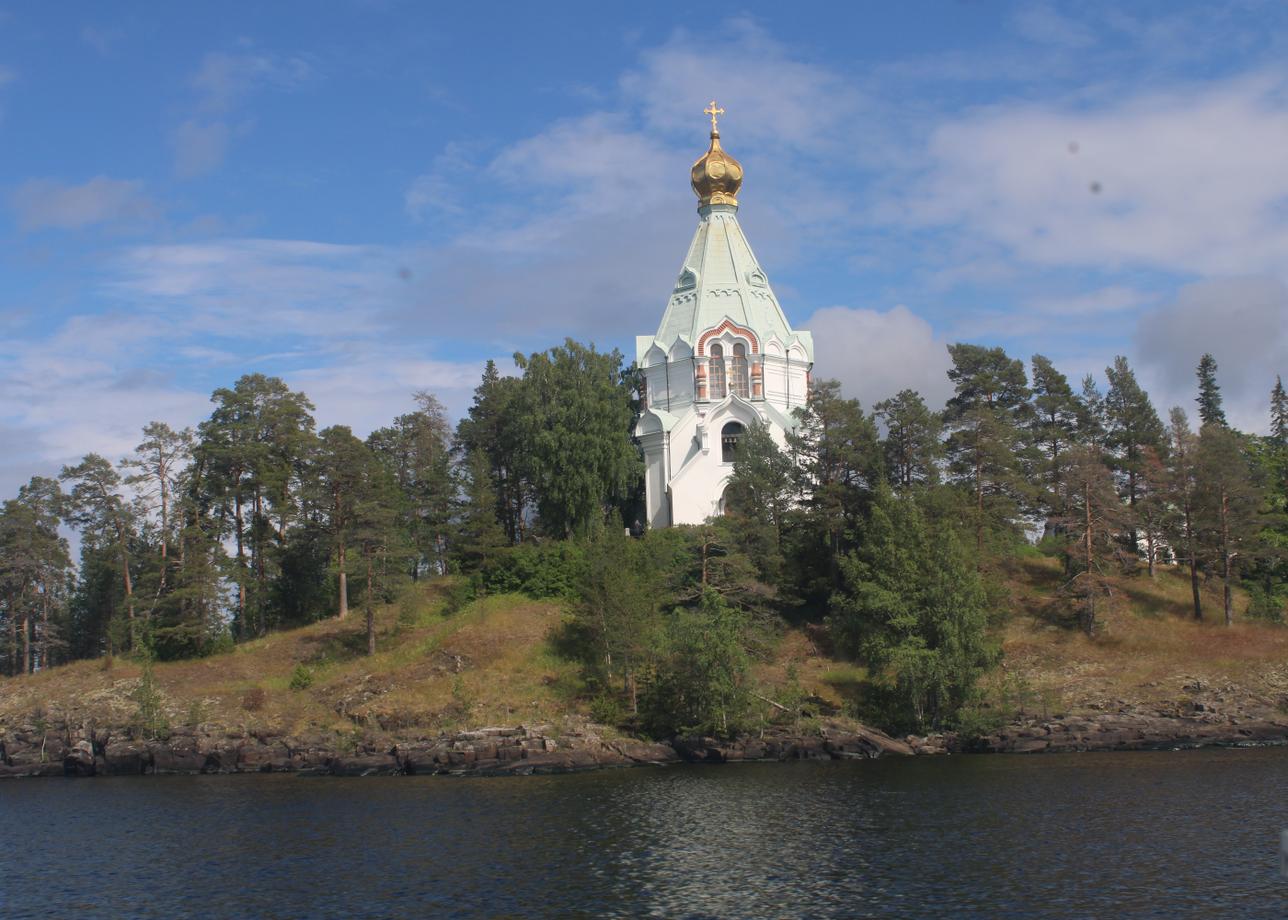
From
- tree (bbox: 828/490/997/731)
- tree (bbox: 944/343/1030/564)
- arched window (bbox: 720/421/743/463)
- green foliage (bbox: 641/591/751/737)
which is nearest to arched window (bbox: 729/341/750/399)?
arched window (bbox: 720/421/743/463)

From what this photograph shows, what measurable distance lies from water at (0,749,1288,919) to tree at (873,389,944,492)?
14899 mm

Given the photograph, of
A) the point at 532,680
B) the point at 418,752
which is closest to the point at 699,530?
the point at 532,680

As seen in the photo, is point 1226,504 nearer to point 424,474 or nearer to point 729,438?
point 729,438

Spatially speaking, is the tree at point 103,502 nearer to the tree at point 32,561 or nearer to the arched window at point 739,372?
the tree at point 32,561

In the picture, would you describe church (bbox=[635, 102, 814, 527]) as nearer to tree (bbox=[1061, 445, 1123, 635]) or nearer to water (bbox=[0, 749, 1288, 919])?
tree (bbox=[1061, 445, 1123, 635])

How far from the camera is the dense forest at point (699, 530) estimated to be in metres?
42.6

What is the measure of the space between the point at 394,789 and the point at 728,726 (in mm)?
11119

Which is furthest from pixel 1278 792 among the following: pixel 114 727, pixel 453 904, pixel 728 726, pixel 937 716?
pixel 114 727

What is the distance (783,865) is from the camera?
23812 mm

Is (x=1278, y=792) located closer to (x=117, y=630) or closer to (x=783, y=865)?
(x=783, y=865)

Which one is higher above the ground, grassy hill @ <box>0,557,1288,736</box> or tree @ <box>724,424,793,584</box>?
tree @ <box>724,424,793,584</box>

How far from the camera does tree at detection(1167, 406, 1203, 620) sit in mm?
46656

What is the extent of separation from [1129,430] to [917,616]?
18.8 m

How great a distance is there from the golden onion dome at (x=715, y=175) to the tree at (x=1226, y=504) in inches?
992
